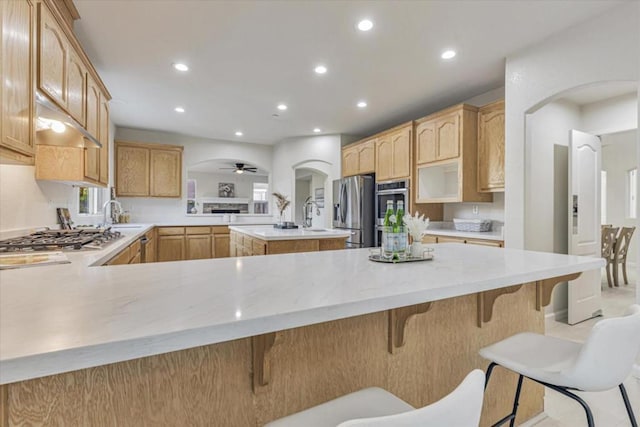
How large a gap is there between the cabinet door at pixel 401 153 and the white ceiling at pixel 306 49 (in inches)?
15.0

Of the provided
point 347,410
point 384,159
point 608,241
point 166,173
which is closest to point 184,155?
point 166,173

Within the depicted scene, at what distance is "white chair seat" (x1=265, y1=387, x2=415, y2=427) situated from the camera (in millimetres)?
823

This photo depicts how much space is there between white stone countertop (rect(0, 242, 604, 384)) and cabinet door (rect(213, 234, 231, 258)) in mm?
4466

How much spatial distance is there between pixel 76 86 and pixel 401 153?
380cm

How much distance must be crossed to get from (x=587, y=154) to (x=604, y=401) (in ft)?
8.69

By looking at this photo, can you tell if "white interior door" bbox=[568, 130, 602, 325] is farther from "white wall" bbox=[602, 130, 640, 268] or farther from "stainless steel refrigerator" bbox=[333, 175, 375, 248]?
"white wall" bbox=[602, 130, 640, 268]

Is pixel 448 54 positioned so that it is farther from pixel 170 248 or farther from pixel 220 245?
pixel 170 248

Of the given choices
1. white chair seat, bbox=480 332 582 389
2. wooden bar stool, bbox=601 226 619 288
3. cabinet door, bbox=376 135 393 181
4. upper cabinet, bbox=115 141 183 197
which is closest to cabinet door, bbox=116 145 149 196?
upper cabinet, bbox=115 141 183 197

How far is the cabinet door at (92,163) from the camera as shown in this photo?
279cm

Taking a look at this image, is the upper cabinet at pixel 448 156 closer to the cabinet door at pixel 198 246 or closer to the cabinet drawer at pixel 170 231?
the cabinet door at pixel 198 246

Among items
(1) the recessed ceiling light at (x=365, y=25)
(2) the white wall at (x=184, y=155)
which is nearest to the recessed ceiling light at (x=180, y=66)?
(1) the recessed ceiling light at (x=365, y=25)

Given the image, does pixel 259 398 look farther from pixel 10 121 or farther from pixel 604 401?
pixel 604 401

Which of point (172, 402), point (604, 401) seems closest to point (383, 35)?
point (172, 402)

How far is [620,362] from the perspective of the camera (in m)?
1.02
